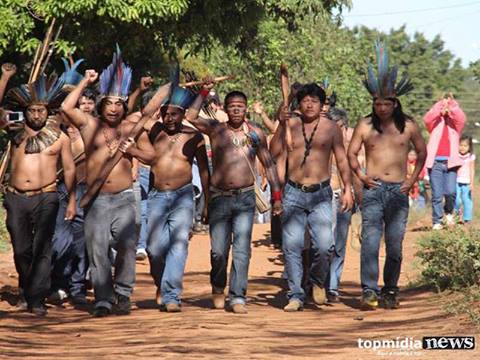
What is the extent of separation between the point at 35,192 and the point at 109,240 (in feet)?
2.74

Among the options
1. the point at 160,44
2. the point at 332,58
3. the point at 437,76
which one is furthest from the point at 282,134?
the point at 437,76

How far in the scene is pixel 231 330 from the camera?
10609 mm

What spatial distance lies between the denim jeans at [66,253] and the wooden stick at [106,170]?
140 centimetres

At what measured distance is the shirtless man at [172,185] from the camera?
12.1 metres

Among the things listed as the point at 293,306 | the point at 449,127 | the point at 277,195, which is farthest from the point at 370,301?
the point at 449,127

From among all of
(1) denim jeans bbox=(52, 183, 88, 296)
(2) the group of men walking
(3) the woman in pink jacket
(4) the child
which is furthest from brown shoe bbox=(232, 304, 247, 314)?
(4) the child

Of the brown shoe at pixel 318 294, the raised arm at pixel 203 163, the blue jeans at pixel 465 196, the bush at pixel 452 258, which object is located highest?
the raised arm at pixel 203 163

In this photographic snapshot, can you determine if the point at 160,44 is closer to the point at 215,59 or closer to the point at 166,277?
the point at 215,59

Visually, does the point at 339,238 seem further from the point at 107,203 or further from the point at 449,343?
the point at 449,343

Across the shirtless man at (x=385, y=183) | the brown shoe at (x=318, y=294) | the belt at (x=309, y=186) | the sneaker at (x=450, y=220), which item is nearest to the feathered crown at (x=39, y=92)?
the belt at (x=309, y=186)

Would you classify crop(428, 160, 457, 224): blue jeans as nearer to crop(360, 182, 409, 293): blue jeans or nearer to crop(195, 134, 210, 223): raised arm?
crop(360, 182, 409, 293): blue jeans

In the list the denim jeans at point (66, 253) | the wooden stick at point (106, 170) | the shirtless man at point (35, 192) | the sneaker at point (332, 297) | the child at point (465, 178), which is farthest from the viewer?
the child at point (465, 178)

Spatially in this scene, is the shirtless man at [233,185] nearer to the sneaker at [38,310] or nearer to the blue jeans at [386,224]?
the blue jeans at [386,224]

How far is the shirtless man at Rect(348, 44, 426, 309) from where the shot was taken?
39.9 ft
